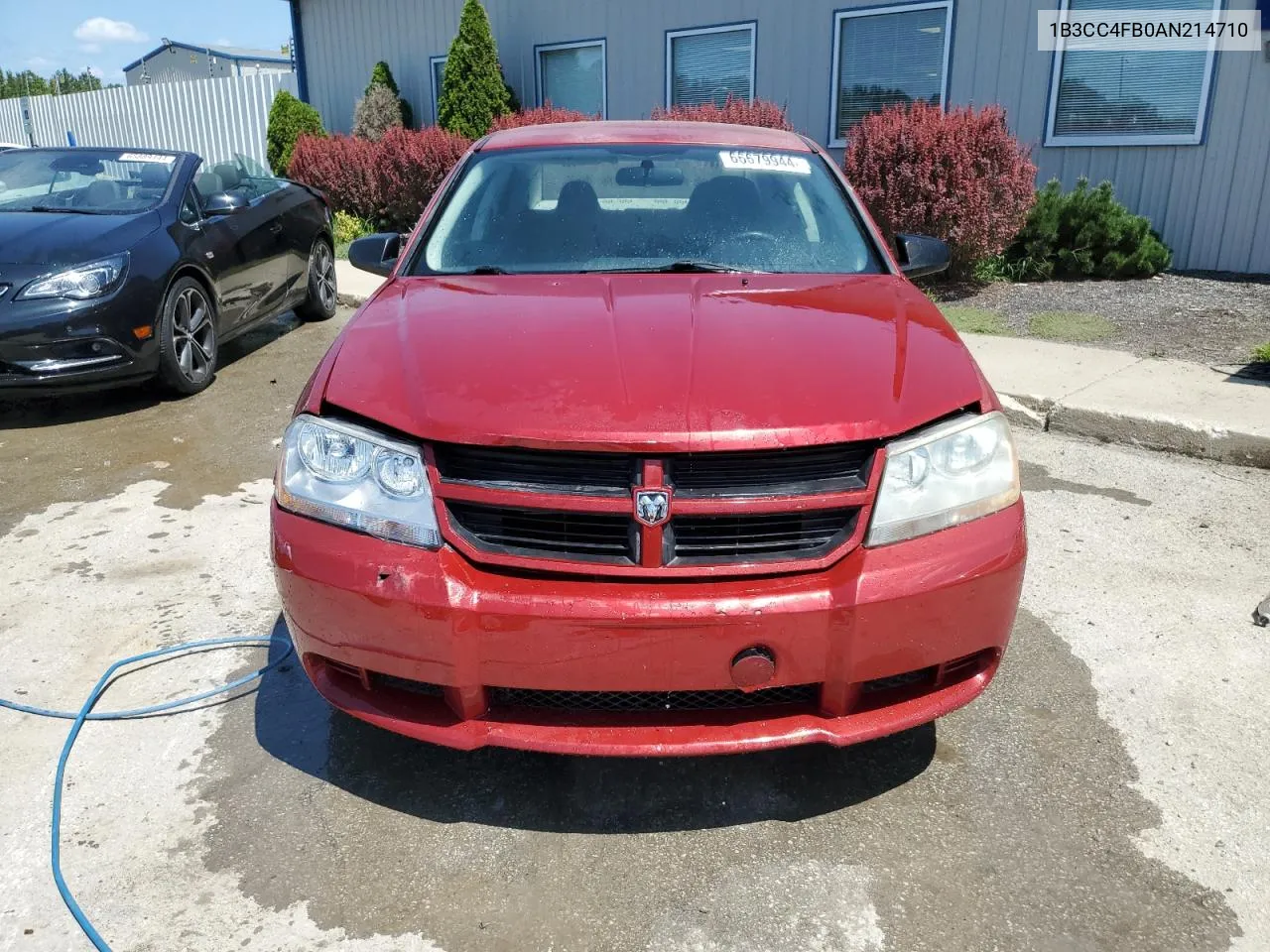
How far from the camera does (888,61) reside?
35.0ft

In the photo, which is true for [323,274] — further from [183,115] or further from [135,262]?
[183,115]

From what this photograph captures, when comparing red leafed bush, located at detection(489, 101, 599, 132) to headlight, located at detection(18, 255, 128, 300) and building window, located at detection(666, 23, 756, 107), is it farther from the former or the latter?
headlight, located at detection(18, 255, 128, 300)

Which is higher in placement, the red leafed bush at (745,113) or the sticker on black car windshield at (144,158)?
the red leafed bush at (745,113)

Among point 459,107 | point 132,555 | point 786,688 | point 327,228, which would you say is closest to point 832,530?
point 786,688

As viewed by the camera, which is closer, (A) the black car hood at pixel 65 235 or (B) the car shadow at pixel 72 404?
(A) the black car hood at pixel 65 235

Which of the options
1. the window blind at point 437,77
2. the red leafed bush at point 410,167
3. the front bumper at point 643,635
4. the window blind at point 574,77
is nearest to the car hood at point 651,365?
the front bumper at point 643,635

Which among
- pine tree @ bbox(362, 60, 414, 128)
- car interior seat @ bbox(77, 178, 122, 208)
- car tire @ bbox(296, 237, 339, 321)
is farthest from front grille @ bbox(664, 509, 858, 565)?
pine tree @ bbox(362, 60, 414, 128)

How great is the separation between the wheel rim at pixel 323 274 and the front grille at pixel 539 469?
21.3 feet

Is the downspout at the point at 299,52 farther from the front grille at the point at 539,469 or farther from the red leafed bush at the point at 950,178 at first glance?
the front grille at the point at 539,469

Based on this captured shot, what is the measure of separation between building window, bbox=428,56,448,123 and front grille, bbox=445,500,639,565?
1463cm

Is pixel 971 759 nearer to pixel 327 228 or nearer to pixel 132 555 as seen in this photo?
pixel 132 555

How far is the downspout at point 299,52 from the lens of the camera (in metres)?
17.5

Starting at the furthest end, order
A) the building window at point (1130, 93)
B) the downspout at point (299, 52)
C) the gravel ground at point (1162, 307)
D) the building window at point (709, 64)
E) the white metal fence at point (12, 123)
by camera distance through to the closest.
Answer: the white metal fence at point (12, 123) → the downspout at point (299, 52) → the building window at point (709, 64) → the building window at point (1130, 93) → the gravel ground at point (1162, 307)

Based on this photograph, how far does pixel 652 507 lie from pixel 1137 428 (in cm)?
406
